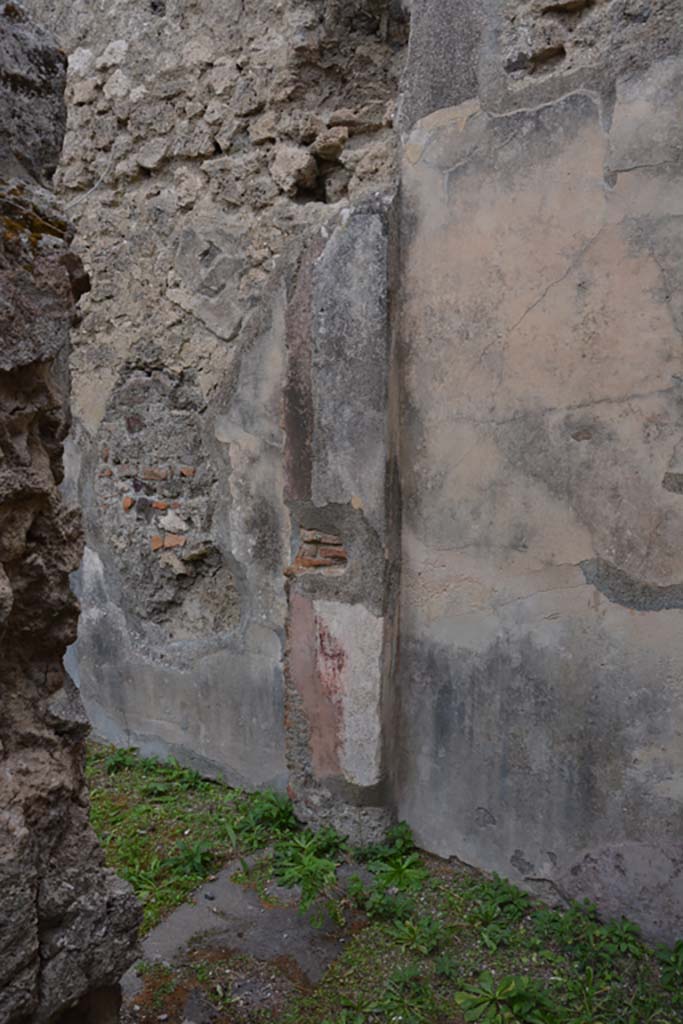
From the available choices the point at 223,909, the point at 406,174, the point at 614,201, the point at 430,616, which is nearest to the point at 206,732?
the point at 223,909

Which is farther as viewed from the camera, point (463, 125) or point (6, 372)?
point (463, 125)

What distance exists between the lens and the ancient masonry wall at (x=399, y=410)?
8.22 ft

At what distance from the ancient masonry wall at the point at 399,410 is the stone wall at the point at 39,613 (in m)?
1.51

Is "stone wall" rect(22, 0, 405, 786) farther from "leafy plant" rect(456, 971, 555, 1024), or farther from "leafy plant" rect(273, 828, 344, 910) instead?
"leafy plant" rect(456, 971, 555, 1024)

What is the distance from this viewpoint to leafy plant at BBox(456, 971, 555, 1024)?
88.8 inches

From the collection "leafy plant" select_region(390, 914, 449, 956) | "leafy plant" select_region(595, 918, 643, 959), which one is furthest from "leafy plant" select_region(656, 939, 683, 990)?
"leafy plant" select_region(390, 914, 449, 956)

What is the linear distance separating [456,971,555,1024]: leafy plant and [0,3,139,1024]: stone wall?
108 centimetres

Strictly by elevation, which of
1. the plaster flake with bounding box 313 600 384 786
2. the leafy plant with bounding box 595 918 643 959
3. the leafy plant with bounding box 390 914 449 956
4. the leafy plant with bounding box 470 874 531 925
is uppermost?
the plaster flake with bounding box 313 600 384 786

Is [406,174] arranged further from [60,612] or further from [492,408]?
[60,612]

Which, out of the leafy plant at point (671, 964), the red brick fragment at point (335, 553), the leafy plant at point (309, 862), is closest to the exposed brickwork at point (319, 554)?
the red brick fragment at point (335, 553)

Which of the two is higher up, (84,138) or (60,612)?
(84,138)

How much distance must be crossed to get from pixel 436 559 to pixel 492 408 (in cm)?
58

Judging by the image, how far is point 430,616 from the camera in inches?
119

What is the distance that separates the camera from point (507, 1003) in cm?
232
